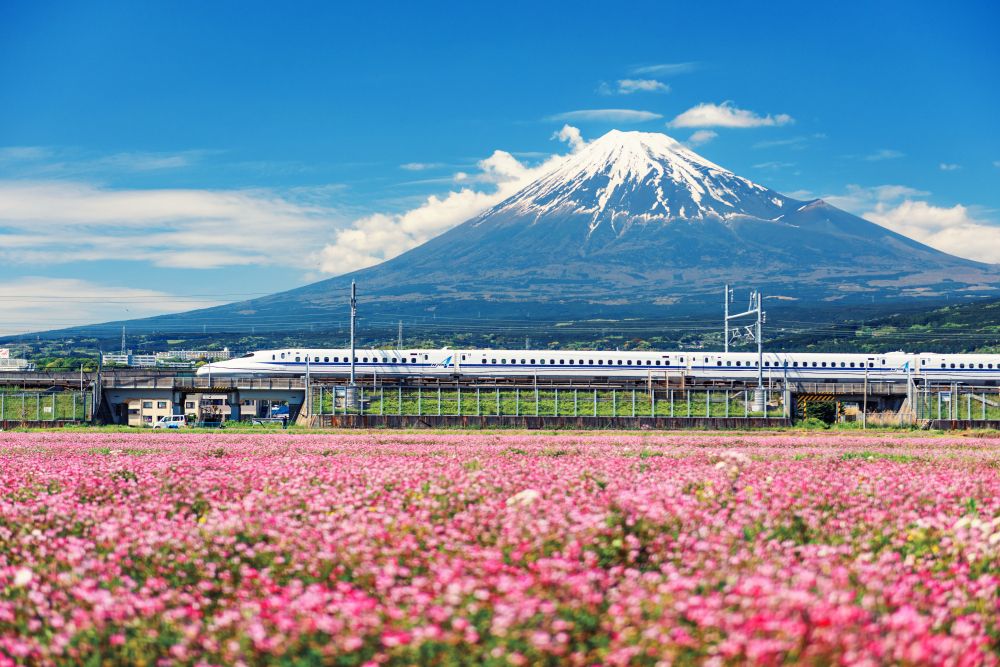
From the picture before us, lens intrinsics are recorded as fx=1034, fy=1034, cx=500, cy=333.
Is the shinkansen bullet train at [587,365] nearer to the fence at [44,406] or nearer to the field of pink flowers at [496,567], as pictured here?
the fence at [44,406]

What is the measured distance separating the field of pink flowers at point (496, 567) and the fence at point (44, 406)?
45772 millimetres

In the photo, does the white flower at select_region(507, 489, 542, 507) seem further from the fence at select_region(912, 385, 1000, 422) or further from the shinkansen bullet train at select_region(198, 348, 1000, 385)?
the shinkansen bullet train at select_region(198, 348, 1000, 385)

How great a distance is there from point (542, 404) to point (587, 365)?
3188cm

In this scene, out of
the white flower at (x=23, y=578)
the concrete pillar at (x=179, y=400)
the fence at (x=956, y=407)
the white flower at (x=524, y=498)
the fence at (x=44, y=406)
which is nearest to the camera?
the white flower at (x=23, y=578)

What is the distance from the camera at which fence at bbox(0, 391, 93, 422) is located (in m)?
57.8

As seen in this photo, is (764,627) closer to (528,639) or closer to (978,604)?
(528,639)

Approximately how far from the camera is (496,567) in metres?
8.74

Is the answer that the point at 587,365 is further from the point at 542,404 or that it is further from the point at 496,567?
the point at 496,567

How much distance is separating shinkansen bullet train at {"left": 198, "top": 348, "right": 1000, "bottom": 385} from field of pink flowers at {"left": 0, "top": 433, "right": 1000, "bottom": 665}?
243ft

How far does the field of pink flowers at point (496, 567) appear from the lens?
7184 millimetres

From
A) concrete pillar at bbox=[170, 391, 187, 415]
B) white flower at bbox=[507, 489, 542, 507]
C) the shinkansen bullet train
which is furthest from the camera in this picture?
the shinkansen bullet train

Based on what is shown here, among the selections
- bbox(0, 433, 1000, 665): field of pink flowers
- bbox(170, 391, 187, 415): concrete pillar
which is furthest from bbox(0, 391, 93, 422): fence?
bbox(0, 433, 1000, 665): field of pink flowers

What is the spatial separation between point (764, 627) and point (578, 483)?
785cm

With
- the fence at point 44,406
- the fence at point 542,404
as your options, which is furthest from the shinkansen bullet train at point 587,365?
the fence at point 44,406
